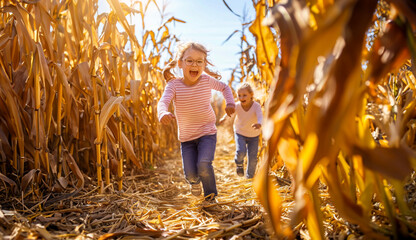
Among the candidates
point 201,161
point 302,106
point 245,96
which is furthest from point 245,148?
point 302,106

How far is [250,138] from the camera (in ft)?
9.45

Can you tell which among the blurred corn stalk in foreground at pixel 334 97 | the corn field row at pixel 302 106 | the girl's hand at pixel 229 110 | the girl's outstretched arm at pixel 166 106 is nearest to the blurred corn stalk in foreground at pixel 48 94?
the corn field row at pixel 302 106

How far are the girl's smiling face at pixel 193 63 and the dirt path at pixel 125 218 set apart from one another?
862 mm

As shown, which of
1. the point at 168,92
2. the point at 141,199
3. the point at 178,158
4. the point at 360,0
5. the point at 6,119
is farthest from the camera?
the point at 178,158

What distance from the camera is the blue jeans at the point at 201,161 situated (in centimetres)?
183

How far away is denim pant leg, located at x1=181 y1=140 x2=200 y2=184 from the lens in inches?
78.3

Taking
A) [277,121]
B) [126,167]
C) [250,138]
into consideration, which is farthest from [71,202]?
[250,138]

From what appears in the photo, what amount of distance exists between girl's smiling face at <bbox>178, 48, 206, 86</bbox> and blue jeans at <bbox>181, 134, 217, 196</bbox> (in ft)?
1.45

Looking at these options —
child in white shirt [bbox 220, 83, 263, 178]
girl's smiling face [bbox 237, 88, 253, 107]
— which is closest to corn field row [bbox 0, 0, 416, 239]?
child in white shirt [bbox 220, 83, 263, 178]

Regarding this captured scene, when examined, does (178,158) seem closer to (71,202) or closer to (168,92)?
(168,92)

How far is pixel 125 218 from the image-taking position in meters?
1.34

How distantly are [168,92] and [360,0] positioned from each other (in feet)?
5.09

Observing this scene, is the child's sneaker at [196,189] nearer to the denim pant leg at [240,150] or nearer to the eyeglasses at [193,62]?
the eyeglasses at [193,62]

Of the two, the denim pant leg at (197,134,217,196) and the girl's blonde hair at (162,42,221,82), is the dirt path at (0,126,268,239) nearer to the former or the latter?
the denim pant leg at (197,134,217,196)
